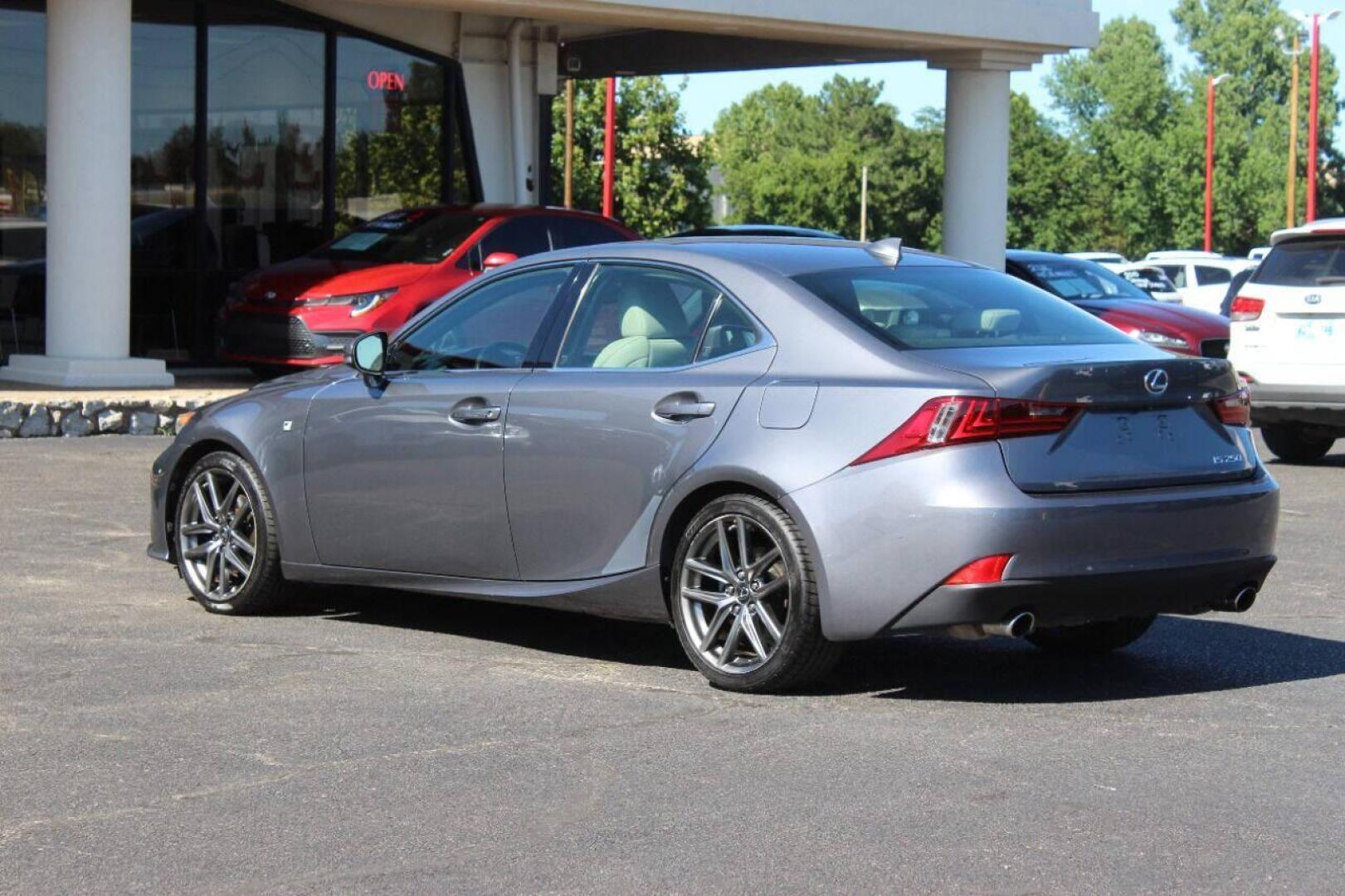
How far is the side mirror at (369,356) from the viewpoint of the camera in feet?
25.0

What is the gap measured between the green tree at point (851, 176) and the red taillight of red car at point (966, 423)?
103 metres

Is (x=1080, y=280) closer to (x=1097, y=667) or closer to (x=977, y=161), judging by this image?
(x=977, y=161)

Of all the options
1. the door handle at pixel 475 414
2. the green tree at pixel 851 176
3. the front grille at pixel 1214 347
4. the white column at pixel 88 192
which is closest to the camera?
the door handle at pixel 475 414

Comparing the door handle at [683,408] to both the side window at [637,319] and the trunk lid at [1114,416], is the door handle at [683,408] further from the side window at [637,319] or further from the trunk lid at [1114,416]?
the trunk lid at [1114,416]

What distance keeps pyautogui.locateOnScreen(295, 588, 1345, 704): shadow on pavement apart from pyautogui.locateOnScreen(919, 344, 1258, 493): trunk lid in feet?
2.55

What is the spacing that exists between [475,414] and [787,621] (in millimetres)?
1528

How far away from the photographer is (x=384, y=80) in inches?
870

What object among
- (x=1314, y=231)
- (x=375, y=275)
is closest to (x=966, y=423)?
(x=1314, y=231)

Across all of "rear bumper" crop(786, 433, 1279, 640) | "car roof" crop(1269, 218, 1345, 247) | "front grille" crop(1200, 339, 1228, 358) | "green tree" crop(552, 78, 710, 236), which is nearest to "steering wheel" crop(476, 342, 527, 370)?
"rear bumper" crop(786, 433, 1279, 640)

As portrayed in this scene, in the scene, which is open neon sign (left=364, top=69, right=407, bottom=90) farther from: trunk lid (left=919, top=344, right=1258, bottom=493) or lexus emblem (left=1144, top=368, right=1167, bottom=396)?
lexus emblem (left=1144, top=368, right=1167, bottom=396)

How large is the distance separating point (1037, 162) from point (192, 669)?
4088 inches

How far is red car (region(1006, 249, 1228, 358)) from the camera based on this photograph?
20.2 metres

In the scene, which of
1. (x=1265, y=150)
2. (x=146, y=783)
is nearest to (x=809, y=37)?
(x=146, y=783)

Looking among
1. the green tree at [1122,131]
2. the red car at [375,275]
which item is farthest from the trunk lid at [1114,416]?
the green tree at [1122,131]
